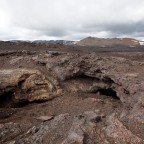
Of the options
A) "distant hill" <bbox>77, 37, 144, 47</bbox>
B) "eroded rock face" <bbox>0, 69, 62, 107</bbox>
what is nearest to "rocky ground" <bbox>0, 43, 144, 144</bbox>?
"eroded rock face" <bbox>0, 69, 62, 107</bbox>

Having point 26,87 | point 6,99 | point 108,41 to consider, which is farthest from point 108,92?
point 108,41

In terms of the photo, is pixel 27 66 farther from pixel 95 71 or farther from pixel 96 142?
pixel 96 142

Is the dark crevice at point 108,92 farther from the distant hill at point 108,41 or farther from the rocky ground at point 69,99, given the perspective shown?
the distant hill at point 108,41

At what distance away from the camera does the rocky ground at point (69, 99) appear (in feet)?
31.3

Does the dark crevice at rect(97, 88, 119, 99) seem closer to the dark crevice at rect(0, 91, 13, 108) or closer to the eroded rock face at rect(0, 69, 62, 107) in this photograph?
the eroded rock face at rect(0, 69, 62, 107)

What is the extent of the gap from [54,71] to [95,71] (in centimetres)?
208

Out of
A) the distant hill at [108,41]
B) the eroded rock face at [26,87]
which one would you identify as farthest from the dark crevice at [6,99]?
the distant hill at [108,41]

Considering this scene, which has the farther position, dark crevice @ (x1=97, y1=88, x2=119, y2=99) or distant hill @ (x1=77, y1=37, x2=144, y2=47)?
distant hill @ (x1=77, y1=37, x2=144, y2=47)

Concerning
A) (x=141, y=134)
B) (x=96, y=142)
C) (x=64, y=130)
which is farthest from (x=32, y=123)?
(x=141, y=134)

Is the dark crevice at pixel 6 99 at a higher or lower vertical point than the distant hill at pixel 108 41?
higher

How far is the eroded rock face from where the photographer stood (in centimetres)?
1346

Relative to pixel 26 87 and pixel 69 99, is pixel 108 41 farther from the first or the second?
pixel 69 99

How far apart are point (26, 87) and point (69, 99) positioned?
2.15 metres

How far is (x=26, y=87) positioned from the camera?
13.8 meters
